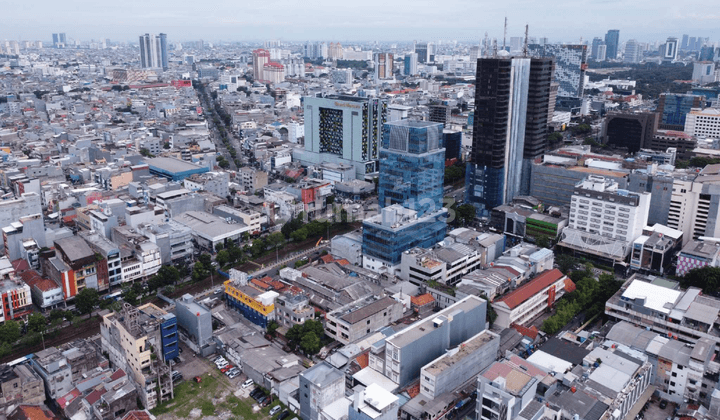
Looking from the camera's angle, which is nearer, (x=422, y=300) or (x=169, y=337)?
(x=169, y=337)

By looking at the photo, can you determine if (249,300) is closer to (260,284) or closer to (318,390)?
(260,284)

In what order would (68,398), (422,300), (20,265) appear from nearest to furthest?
(68,398) < (422,300) < (20,265)

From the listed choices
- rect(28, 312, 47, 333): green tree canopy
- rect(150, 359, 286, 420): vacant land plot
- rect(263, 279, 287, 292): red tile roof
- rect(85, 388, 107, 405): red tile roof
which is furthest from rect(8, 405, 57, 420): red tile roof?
rect(263, 279, 287, 292): red tile roof

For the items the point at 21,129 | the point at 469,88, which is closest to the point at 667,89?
the point at 469,88

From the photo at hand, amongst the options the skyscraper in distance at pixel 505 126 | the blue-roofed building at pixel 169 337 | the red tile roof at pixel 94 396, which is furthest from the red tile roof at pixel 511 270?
the red tile roof at pixel 94 396

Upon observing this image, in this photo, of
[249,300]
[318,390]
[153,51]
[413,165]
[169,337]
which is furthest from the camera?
[153,51]

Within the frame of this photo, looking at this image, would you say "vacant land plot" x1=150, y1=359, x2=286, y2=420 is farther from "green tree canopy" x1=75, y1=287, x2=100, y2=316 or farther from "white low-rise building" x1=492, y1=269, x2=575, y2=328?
"white low-rise building" x1=492, y1=269, x2=575, y2=328

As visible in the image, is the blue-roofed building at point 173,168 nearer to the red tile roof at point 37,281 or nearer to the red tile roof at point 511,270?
the red tile roof at point 37,281

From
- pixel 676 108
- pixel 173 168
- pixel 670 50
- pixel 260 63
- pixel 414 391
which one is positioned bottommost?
pixel 414 391

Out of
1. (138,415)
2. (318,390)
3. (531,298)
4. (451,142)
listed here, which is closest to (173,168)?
(451,142)
